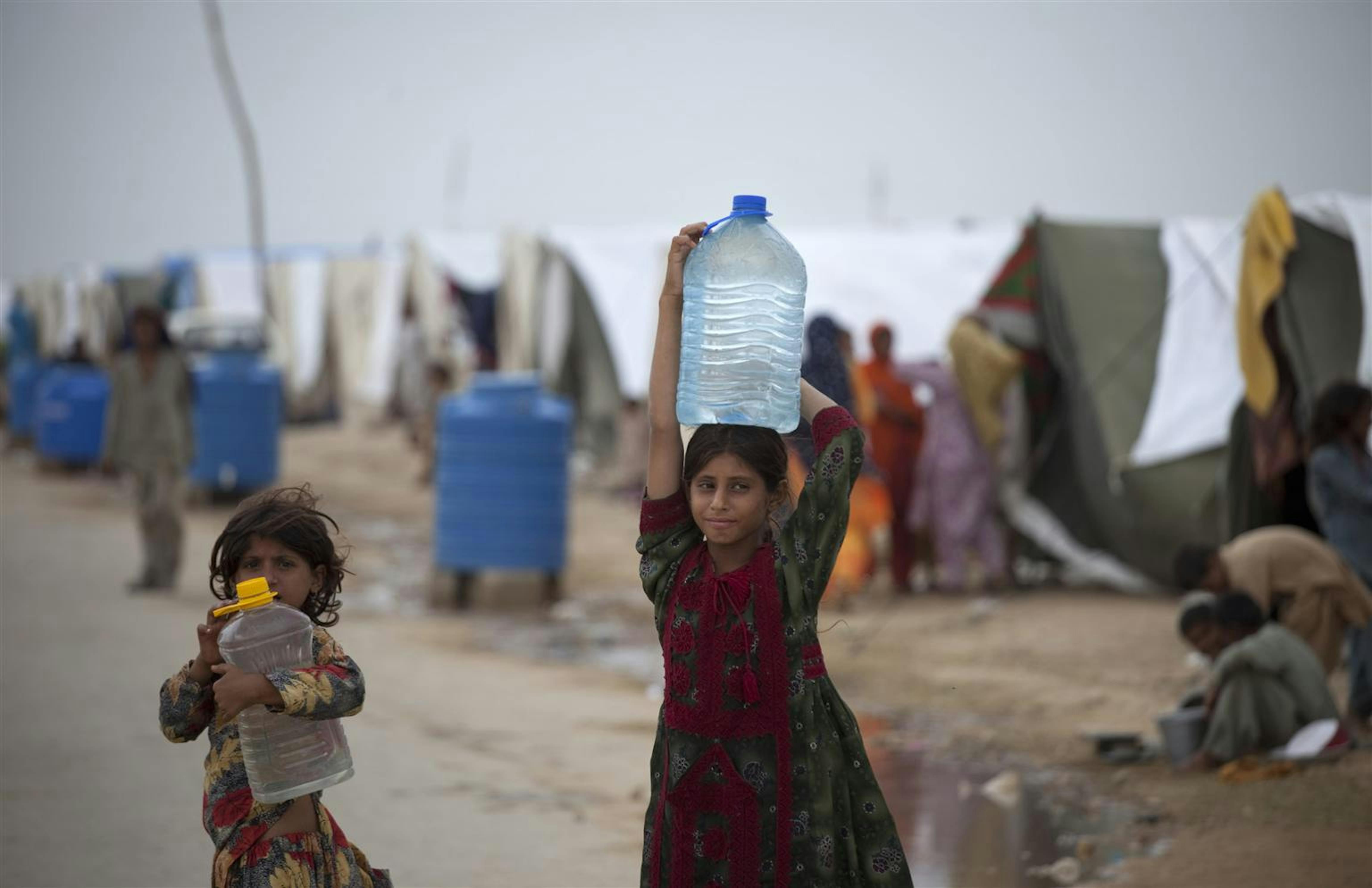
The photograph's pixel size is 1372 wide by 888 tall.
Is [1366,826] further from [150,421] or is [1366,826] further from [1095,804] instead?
[150,421]

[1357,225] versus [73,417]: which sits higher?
[1357,225]

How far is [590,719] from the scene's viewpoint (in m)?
6.70

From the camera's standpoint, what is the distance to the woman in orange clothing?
1044 cm

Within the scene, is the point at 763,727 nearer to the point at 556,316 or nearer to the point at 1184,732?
the point at 1184,732

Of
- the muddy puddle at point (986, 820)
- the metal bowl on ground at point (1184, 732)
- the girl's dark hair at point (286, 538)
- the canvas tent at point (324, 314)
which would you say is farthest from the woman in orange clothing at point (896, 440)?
the canvas tent at point (324, 314)

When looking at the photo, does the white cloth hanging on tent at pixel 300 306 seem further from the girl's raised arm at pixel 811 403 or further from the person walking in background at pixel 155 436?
the girl's raised arm at pixel 811 403

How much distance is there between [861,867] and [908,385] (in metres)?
8.17

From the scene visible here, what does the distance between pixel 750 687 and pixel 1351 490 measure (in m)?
4.18

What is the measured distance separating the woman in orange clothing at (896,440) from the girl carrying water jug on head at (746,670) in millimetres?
7784

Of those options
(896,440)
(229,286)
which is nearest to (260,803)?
(896,440)

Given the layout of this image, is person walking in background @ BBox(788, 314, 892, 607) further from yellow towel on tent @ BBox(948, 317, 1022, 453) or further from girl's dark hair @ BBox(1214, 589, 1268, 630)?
girl's dark hair @ BBox(1214, 589, 1268, 630)

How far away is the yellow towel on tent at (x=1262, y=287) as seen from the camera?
25.6ft

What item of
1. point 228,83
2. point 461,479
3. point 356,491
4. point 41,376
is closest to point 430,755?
point 461,479

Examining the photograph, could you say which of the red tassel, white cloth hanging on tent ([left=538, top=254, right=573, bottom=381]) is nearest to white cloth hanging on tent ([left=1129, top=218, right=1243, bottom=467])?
the red tassel
